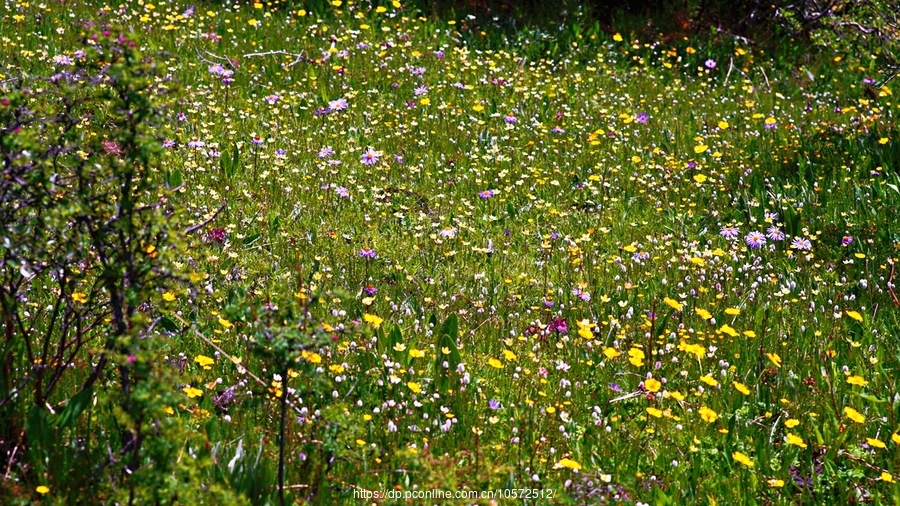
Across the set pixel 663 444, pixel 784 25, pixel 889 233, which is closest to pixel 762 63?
pixel 784 25

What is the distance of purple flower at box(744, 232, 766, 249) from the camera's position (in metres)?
5.79

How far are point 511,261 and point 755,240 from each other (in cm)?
166

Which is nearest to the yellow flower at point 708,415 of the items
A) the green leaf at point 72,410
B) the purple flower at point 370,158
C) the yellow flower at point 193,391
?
the yellow flower at point 193,391

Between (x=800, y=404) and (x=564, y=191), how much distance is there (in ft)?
9.46

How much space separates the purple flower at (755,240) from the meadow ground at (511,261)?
26mm

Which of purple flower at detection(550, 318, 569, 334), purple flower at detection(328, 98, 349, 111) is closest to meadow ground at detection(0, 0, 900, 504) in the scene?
purple flower at detection(550, 318, 569, 334)

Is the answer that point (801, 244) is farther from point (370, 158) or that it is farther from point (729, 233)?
point (370, 158)

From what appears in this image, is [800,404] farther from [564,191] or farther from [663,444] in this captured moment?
[564,191]

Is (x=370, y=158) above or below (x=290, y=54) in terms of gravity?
below

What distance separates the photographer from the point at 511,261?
17.9ft

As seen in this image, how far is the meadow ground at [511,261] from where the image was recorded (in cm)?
346

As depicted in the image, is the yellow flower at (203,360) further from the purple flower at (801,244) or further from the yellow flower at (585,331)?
the purple flower at (801,244)

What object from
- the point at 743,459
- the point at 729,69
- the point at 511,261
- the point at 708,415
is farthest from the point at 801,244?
the point at 729,69

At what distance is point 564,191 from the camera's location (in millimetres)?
6598
